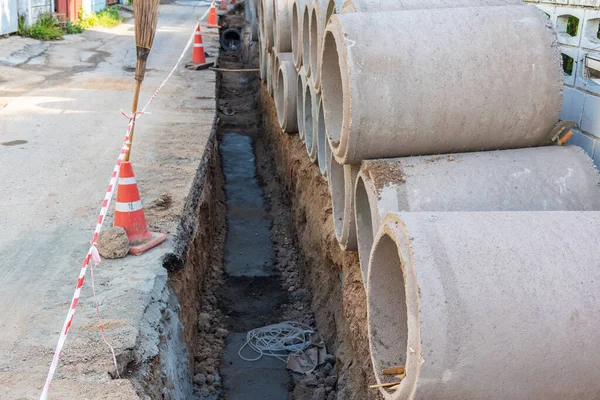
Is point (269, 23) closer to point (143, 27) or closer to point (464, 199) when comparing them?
point (143, 27)

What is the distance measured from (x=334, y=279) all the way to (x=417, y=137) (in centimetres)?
206

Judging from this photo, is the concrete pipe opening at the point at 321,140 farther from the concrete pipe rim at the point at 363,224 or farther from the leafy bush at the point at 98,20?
the leafy bush at the point at 98,20

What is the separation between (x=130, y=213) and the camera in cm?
479

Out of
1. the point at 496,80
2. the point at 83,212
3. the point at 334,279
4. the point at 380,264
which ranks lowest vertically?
the point at 334,279

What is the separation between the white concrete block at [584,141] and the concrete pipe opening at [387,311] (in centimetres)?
149

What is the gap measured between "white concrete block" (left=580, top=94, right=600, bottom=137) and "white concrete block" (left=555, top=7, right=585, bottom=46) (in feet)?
1.63

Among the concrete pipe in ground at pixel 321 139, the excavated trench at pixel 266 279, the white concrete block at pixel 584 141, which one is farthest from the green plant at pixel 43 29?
the white concrete block at pixel 584 141

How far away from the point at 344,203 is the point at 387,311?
1536mm

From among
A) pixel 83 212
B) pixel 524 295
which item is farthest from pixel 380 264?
pixel 83 212

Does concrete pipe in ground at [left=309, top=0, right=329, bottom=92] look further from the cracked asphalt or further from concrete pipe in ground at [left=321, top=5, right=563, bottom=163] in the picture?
Answer: the cracked asphalt

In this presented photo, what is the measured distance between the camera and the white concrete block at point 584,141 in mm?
4051

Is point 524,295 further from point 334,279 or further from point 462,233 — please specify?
point 334,279

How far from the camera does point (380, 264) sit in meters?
3.38

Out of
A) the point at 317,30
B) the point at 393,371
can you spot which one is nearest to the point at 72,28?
A: the point at 317,30
